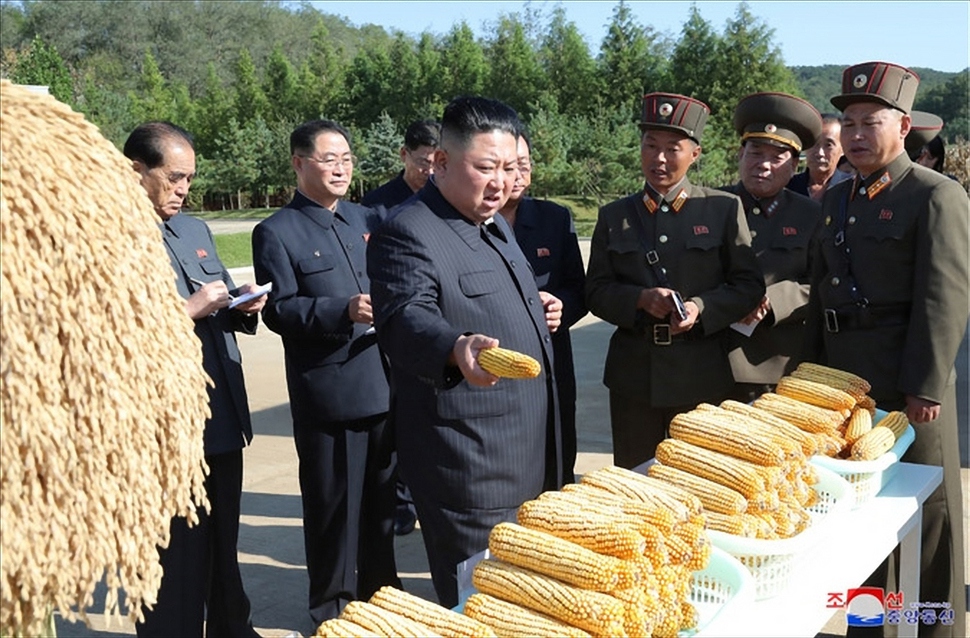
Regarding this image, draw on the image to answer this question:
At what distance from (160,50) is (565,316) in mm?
95802

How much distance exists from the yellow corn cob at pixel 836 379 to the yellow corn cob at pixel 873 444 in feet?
0.58

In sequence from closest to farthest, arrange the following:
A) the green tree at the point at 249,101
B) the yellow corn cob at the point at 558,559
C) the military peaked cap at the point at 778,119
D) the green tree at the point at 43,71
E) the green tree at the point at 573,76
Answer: the yellow corn cob at the point at 558,559
the military peaked cap at the point at 778,119
the green tree at the point at 43,71
the green tree at the point at 573,76
the green tree at the point at 249,101

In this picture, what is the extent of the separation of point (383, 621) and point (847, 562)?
1338mm

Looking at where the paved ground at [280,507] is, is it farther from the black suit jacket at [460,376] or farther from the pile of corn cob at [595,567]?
the black suit jacket at [460,376]

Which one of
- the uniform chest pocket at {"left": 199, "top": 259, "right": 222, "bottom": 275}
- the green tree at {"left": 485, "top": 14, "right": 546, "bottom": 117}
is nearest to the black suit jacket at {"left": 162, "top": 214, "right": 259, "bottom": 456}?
the uniform chest pocket at {"left": 199, "top": 259, "right": 222, "bottom": 275}

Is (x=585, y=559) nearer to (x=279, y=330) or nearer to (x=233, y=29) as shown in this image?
(x=279, y=330)

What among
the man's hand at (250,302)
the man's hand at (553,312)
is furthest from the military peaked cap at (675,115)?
the man's hand at (250,302)

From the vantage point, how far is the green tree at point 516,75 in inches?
1960

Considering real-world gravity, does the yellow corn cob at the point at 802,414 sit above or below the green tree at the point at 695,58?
below

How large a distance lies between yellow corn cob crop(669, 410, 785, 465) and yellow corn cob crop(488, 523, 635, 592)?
2.37ft

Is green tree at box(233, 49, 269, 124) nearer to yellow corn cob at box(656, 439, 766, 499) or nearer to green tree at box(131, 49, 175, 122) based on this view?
green tree at box(131, 49, 175, 122)

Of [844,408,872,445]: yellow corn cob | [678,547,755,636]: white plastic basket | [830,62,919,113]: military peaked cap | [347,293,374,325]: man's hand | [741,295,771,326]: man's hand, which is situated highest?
[830,62,919,113]: military peaked cap

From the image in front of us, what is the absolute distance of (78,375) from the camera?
1.34m

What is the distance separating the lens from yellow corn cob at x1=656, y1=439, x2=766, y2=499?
2.46m
